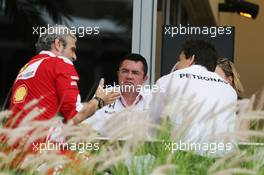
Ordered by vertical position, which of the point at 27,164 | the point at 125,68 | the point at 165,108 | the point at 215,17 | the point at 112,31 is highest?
the point at 215,17

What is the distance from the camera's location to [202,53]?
17.2ft

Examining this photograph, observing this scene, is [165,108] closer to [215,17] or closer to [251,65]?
[215,17]

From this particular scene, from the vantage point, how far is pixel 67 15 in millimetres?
7812

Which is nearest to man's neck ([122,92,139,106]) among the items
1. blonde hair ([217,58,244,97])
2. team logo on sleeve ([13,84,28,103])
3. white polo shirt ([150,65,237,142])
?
team logo on sleeve ([13,84,28,103])

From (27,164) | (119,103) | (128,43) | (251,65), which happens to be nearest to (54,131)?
(27,164)

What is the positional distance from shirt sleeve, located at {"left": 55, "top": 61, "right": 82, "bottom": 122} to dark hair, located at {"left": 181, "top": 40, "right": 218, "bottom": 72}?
2.53ft

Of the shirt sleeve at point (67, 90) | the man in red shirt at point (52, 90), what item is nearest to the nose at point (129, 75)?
the man in red shirt at point (52, 90)

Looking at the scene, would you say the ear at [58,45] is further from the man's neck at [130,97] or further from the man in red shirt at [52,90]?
the man's neck at [130,97]

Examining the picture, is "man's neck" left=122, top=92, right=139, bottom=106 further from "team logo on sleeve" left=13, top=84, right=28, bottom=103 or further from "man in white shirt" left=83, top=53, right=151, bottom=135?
"team logo on sleeve" left=13, top=84, right=28, bottom=103

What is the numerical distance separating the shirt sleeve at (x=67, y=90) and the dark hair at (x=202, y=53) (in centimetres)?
77

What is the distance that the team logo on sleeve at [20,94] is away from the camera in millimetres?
4949

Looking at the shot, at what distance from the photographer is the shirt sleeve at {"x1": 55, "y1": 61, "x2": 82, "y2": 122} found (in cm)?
484

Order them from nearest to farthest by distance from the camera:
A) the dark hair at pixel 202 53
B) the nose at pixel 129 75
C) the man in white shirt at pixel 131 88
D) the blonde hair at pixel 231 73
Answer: the dark hair at pixel 202 53, the man in white shirt at pixel 131 88, the nose at pixel 129 75, the blonde hair at pixel 231 73

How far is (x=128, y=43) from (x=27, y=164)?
4.41 m
